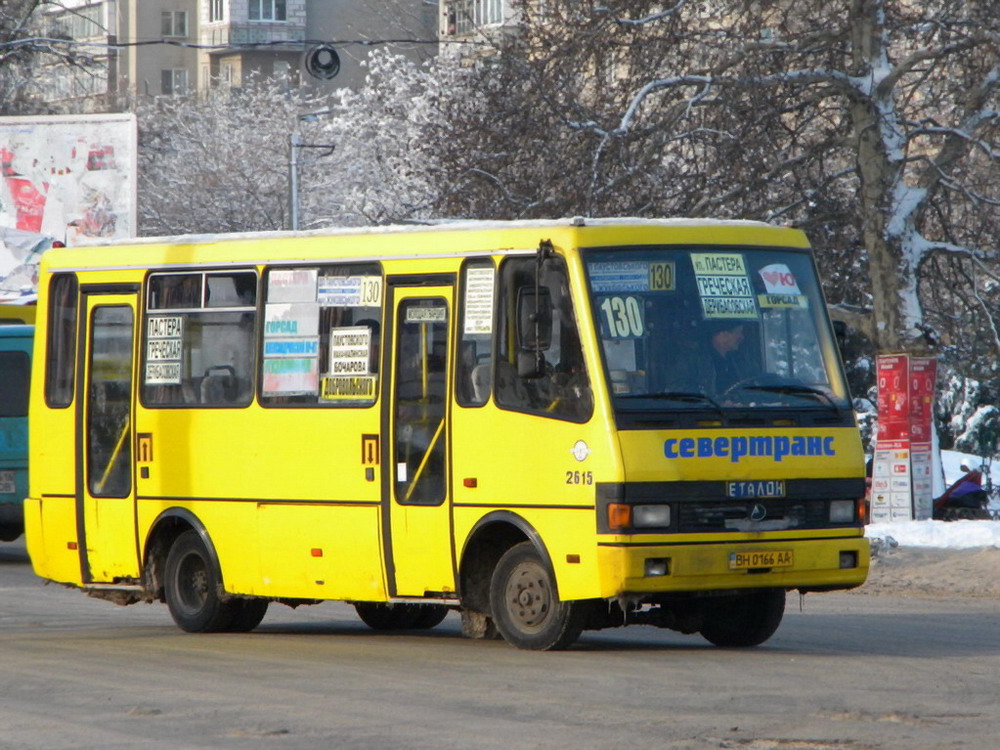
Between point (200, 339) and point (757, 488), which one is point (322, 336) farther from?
point (757, 488)

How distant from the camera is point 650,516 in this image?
10961mm

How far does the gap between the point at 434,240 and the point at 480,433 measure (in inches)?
50.3

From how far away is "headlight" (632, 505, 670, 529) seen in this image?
35.9ft

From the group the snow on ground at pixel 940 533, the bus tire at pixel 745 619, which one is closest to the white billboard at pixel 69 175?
the snow on ground at pixel 940 533

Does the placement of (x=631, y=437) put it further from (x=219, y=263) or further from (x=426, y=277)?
(x=219, y=263)

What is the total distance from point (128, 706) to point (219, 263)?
4.51m

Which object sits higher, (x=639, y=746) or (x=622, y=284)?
(x=622, y=284)

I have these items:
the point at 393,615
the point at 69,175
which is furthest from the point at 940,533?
the point at 69,175

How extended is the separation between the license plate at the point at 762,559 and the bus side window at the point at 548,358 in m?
1.15

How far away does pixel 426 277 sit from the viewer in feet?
39.8

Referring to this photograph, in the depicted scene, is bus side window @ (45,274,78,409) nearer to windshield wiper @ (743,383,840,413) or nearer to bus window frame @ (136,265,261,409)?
bus window frame @ (136,265,261,409)

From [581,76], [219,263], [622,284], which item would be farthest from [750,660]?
[581,76]

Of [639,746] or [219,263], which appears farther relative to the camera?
[219,263]

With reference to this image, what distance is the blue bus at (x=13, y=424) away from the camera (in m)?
20.5
